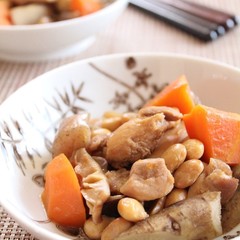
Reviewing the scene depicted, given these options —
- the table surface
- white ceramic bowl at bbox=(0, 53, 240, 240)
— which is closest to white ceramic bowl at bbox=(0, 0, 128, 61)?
the table surface

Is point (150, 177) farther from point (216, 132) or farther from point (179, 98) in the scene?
point (179, 98)

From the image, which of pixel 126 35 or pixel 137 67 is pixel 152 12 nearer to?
pixel 126 35

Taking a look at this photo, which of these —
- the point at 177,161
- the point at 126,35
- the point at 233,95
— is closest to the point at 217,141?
the point at 177,161

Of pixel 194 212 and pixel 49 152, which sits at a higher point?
pixel 194 212

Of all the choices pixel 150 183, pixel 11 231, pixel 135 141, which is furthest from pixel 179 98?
pixel 11 231

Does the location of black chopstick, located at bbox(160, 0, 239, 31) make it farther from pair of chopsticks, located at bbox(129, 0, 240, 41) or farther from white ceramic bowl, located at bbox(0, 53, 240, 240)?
white ceramic bowl, located at bbox(0, 53, 240, 240)

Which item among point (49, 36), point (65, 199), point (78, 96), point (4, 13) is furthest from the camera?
point (4, 13)

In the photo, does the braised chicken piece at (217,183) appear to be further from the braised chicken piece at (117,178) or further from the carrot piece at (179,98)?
the carrot piece at (179,98)
